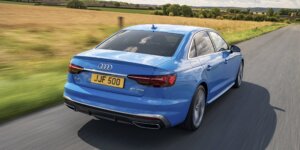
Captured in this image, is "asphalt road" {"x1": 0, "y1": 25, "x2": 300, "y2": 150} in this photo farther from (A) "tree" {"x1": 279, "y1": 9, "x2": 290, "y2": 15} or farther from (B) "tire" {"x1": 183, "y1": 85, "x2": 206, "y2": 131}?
(A) "tree" {"x1": 279, "y1": 9, "x2": 290, "y2": 15}

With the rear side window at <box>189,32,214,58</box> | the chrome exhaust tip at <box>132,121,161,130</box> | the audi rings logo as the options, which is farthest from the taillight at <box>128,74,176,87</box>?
the rear side window at <box>189,32,214,58</box>

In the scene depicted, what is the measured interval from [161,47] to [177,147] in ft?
4.60

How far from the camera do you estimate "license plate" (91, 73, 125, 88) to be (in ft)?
15.1

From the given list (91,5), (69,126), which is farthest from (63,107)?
(91,5)

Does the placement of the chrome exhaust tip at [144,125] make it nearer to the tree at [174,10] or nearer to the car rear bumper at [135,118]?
the car rear bumper at [135,118]

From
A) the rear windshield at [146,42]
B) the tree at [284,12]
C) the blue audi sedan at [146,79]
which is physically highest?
the rear windshield at [146,42]

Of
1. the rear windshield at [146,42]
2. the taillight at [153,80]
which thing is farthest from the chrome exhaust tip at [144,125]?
the rear windshield at [146,42]

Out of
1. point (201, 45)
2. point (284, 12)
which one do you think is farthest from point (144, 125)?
point (284, 12)

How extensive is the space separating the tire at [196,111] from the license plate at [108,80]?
1.10 metres

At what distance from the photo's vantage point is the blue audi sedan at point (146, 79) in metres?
4.53

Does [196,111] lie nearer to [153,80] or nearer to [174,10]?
[153,80]

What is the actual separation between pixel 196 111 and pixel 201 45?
1.07 m

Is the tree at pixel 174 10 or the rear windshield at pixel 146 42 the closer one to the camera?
the rear windshield at pixel 146 42

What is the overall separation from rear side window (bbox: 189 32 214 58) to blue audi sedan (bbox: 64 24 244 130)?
20 mm
